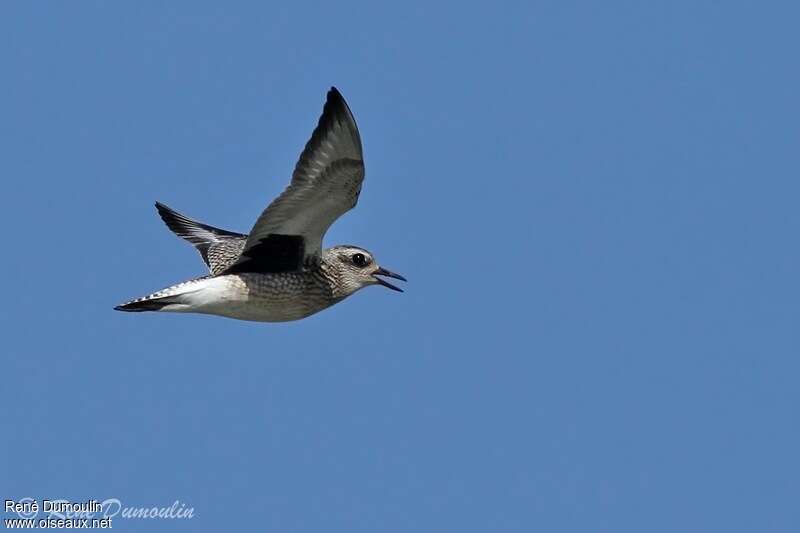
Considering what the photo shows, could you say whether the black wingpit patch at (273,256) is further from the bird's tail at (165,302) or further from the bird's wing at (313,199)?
the bird's tail at (165,302)

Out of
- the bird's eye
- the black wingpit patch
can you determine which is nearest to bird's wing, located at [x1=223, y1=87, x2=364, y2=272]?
the black wingpit patch

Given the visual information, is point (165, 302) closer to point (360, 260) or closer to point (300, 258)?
point (300, 258)

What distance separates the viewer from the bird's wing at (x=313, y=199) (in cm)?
1508

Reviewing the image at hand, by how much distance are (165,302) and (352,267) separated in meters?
2.43

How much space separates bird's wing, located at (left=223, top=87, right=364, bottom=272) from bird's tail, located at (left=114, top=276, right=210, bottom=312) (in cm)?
88

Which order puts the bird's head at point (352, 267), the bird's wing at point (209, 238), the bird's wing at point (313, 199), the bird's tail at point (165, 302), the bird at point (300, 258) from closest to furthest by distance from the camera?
the bird's wing at point (313, 199) < the bird at point (300, 258) < the bird's tail at point (165, 302) < the bird's head at point (352, 267) < the bird's wing at point (209, 238)

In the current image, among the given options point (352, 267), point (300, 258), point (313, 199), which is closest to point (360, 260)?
point (352, 267)

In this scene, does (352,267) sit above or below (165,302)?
above

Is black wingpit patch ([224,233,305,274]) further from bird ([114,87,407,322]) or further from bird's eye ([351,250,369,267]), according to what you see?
bird's eye ([351,250,369,267])

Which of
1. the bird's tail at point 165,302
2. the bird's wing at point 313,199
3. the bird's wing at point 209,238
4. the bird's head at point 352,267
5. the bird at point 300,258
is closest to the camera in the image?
the bird's wing at point 313,199

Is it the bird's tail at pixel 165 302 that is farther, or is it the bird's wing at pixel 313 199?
the bird's tail at pixel 165 302

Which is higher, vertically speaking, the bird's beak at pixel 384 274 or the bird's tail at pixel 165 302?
the bird's beak at pixel 384 274

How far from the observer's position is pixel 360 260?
17.6 m

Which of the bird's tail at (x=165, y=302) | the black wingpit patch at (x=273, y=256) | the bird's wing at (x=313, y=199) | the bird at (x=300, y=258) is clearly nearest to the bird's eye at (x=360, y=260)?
the bird at (x=300, y=258)
